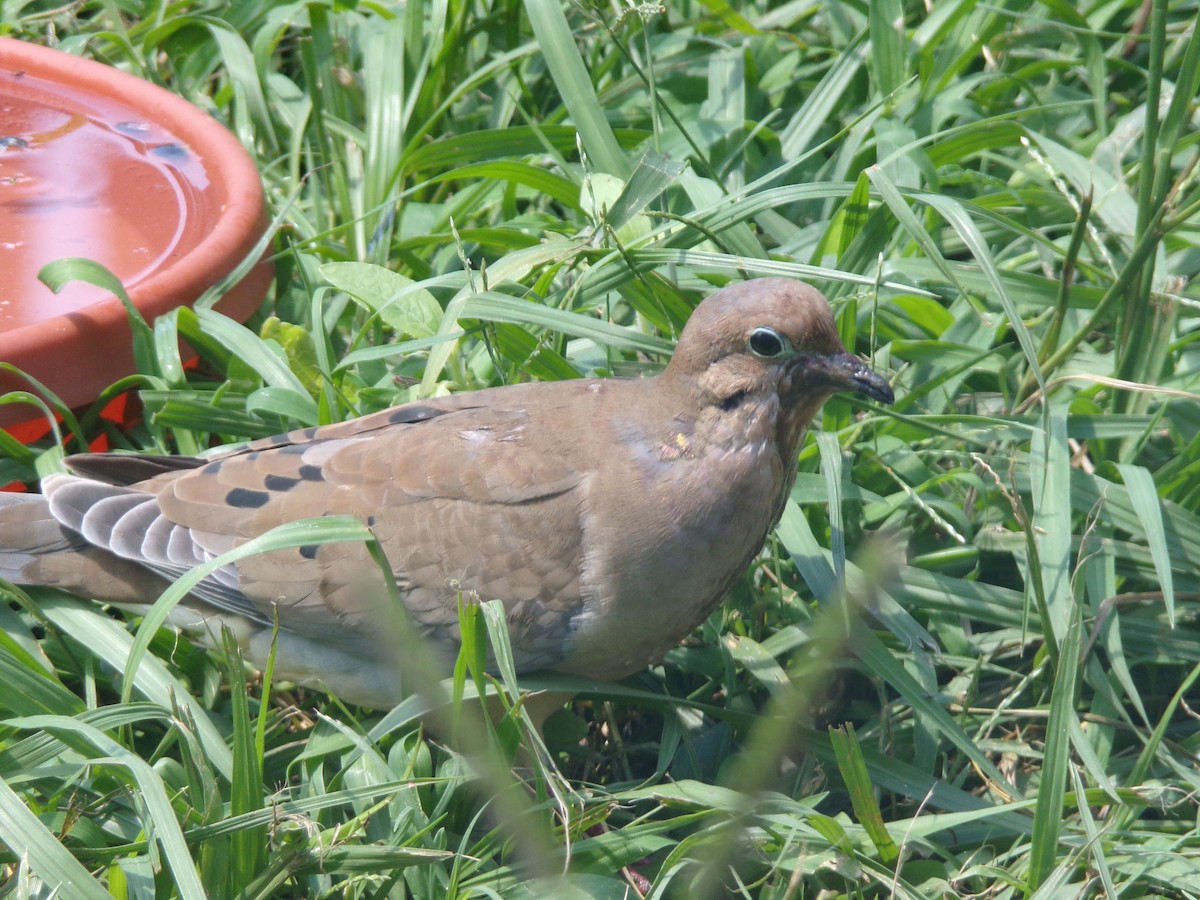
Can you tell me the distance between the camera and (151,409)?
3.40 meters

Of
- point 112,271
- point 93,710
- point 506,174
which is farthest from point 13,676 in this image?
point 506,174

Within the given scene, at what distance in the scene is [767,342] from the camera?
2568 mm

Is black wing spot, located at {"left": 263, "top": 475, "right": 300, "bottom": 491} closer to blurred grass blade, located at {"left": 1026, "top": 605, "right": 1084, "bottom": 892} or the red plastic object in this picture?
the red plastic object

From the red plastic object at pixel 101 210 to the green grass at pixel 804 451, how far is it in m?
0.15

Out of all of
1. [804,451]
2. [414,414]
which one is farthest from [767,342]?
[414,414]

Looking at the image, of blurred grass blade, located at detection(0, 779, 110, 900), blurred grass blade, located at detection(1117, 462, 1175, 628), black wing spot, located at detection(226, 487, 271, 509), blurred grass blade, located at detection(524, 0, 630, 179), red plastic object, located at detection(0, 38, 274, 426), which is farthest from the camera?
blurred grass blade, located at detection(524, 0, 630, 179)

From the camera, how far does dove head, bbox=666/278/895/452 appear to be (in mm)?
2562

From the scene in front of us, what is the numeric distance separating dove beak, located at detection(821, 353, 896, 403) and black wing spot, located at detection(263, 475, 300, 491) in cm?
116

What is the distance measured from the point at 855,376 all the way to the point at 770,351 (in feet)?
0.59

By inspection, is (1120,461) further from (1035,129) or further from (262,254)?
(262,254)

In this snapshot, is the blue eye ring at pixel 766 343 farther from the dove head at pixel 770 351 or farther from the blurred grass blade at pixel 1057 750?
the blurred grass blade at pixel 1057 750

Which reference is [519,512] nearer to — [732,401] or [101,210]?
[732,401]

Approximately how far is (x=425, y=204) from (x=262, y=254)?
0.63m

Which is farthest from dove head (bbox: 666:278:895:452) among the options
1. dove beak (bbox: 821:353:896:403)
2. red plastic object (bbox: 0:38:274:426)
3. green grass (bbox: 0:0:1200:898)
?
red plastic object (bbox: 0:38:274:426)
